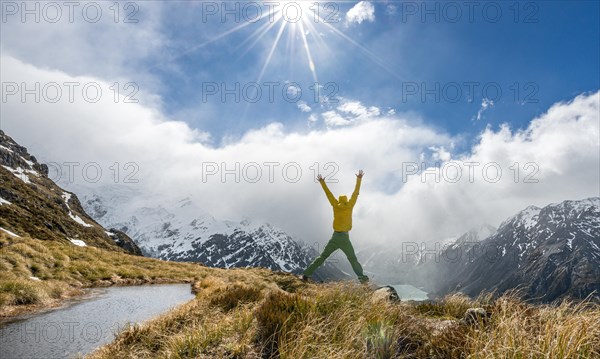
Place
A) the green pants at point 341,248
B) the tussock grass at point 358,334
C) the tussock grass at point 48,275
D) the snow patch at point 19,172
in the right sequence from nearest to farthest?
the tussock grass at point 358,334
the tussock grass at point 48,275
the green pants at point 341,248
the snow patch at point 19,172

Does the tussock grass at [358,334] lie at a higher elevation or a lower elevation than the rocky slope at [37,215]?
lower

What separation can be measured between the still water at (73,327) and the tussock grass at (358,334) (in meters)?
1.13

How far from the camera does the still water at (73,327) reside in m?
7.30

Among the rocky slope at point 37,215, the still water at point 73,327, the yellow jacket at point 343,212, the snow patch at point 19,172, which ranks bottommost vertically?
the still water at point 73,327

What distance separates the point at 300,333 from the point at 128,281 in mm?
16265

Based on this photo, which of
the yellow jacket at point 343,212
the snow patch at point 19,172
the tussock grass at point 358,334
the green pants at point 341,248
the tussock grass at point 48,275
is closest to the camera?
the tussock grass at point 358,334

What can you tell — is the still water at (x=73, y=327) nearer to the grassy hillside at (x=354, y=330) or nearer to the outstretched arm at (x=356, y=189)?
the grassy hillside at (x=354, y=330)

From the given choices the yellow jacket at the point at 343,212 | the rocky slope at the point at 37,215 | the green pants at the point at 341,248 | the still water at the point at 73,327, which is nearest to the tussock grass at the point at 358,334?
the still water at the point at 73,327

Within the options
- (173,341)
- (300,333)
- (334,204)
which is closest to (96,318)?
(173,341)

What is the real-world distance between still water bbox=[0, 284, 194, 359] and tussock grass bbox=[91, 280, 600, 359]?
3.69 feet

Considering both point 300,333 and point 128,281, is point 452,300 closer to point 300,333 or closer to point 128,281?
point 300,333

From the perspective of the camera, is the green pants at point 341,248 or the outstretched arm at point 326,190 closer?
the green pants at point 341,248

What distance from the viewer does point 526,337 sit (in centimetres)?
523

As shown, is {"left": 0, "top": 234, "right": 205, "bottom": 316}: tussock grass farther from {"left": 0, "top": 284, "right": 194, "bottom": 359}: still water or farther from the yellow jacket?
the yellow jacket
